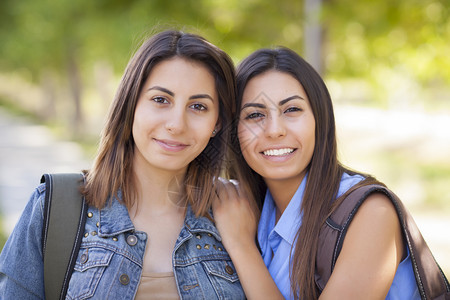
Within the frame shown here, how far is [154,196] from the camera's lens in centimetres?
282

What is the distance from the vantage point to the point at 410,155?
1992 cm

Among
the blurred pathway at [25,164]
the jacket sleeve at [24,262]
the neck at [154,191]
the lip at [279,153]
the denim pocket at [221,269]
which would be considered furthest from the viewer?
the blurred pathway at [25,164]

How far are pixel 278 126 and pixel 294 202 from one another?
0.42 metres

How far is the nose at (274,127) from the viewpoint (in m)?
2.86

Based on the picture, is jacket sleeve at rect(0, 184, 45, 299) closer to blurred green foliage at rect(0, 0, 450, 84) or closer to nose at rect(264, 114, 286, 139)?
nose at rect(264, 114, 286, 139)

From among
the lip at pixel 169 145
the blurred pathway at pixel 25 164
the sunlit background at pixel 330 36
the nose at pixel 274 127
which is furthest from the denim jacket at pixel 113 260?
the blurred pathway at pixel 25 164

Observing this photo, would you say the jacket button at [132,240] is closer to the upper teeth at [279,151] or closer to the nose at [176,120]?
the nose at [176,120]

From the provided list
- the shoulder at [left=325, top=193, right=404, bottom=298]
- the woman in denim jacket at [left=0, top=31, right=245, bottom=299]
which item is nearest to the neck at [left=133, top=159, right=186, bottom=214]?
the woman in denim jacket at [left=0, top=31, right=245, bottom=299]

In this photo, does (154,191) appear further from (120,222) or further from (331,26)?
(331,26)

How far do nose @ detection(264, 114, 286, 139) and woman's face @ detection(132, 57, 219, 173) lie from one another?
1.12ft

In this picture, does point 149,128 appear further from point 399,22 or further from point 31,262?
point 399,22

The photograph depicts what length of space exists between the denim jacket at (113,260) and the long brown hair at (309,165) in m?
0.34

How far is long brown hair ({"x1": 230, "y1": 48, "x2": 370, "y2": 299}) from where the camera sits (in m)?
2.63

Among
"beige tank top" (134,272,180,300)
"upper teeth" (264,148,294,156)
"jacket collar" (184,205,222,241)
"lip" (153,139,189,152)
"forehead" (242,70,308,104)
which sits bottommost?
"beige tank top" (134,272,180,300)
